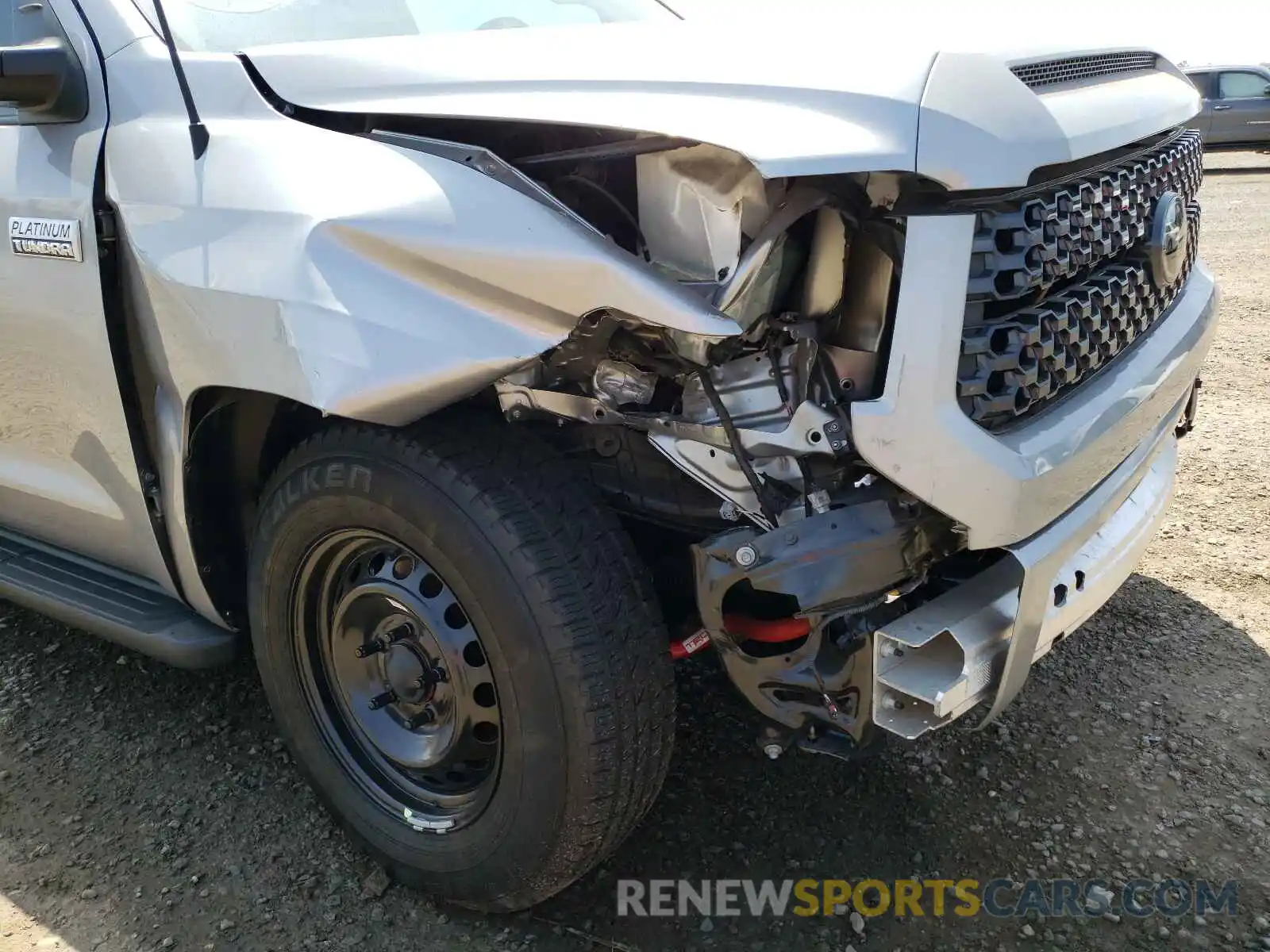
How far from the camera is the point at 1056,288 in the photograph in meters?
1.99

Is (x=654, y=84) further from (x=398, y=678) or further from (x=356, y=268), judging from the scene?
(x=398, y=678)

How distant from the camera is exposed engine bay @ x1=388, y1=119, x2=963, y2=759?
5.70 ft

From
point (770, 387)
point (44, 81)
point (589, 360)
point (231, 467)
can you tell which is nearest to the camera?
point (770, 387)

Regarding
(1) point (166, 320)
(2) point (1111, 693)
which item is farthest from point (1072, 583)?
(1) point (166, 320)

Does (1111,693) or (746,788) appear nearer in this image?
(746,788)

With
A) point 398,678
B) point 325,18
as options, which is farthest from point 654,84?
point 398,678

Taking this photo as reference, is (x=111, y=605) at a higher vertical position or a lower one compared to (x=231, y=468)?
lower

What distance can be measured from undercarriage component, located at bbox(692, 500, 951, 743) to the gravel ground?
597mm

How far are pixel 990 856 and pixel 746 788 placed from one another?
1.88 feet

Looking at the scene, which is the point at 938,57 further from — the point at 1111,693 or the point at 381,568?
the point at 1111,693

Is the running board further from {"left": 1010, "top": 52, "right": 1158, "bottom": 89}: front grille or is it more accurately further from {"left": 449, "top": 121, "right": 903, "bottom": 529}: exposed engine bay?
{"left": 1010, "top": 52, "right": 1158, "bottom": 89}: front grille

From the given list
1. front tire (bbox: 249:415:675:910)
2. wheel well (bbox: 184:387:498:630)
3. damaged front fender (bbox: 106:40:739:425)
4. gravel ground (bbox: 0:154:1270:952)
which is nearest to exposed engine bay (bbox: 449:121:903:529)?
damaged front fender (bbox: 106:40:739:425)

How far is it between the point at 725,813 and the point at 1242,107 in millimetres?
17470

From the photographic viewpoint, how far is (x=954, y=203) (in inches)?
64.2
